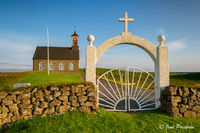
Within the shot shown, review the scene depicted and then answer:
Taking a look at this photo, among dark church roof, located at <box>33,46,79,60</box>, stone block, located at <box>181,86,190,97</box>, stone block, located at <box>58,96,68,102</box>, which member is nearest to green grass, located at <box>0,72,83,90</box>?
stone block, located at <box>58,96,68,102</box>

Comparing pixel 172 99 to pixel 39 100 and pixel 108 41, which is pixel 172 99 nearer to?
pixel 108 41

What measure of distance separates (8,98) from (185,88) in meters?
6.21

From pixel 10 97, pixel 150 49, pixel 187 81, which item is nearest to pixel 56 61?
pixel 10 97

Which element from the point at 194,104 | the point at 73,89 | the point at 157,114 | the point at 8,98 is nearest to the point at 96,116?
the point at 73,89

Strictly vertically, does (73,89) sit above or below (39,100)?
above

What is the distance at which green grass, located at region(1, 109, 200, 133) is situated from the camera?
330 cm

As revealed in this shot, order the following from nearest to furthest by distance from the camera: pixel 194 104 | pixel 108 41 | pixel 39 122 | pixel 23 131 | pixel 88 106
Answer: pixel 23 131 → pixel 39 122 → pixel 88 106 → pixel 194 104 → pixel 108 41

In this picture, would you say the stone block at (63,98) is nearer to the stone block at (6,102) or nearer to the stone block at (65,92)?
the stone block at (65,92)

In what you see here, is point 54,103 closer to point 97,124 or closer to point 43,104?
point 43,104

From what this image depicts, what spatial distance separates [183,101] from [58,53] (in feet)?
80.4

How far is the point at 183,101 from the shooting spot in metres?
4.48

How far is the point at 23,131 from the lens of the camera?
312 cm

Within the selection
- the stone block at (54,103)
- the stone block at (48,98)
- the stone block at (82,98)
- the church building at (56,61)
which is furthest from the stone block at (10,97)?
the church building at (56,61)

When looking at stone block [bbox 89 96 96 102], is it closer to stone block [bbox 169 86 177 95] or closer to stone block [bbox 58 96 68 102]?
stone block [bbox 58 96 68 102]
